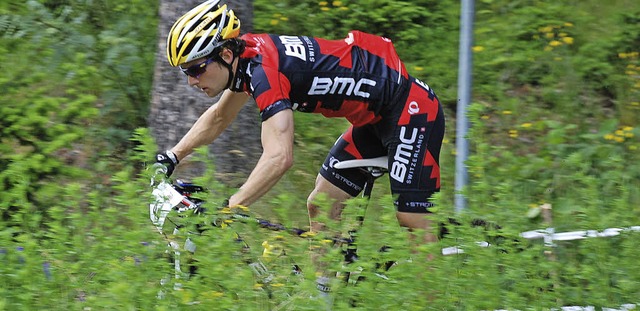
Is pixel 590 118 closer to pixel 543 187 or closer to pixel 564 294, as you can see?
pixel 543 187

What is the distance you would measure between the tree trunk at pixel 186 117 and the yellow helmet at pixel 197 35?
2105mm

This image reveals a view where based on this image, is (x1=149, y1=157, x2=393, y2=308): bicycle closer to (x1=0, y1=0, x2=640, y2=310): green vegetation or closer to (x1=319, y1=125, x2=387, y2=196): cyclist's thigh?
(x1=0, y1=0, x2=640, y2=310): green vegetation

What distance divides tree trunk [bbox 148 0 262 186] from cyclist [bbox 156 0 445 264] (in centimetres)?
150

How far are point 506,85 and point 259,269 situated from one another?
5.37 meters

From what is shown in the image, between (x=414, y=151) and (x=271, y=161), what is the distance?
1.05m

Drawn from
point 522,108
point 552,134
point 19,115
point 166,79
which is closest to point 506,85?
point 522,108

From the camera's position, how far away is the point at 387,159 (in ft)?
18.6

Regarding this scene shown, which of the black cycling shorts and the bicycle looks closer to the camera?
the bicycle

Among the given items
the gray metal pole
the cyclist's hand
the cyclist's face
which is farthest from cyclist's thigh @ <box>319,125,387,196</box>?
the cyclist's hand

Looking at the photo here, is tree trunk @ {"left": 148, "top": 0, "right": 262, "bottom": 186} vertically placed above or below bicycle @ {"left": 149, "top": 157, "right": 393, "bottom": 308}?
below

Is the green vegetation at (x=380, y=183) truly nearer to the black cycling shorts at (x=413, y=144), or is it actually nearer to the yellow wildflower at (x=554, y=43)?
the yellow wildflower at (x=554, y=43)

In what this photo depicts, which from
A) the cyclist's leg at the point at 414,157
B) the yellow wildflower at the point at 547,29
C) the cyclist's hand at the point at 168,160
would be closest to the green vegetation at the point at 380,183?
the yellow wildflower at the point at 547,29

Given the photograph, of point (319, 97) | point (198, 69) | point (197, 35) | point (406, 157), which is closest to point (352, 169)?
point (406, 157)

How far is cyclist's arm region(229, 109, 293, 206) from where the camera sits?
15.8 ft
